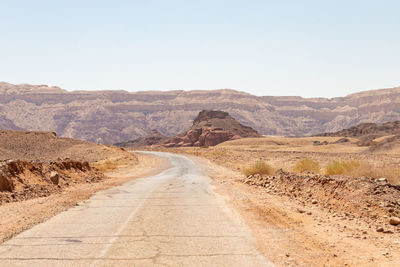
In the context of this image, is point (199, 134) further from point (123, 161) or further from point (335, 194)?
point (335, 194)

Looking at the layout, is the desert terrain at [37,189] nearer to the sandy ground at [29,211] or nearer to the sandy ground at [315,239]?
the sandy ground at [29,211]

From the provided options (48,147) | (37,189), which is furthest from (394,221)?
(48,147)

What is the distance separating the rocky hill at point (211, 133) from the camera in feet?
412

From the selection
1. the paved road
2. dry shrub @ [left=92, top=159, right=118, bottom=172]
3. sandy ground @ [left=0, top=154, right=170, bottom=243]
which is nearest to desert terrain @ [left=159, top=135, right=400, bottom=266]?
the paved road

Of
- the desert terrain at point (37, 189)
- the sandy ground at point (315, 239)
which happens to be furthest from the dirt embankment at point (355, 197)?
the desert terrain at point (37, 189)

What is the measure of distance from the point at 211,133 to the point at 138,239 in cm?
11814

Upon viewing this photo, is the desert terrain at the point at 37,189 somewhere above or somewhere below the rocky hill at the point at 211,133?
above

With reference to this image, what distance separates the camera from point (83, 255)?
7.01 metres

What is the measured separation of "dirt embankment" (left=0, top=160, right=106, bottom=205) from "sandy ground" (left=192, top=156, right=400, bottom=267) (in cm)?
853

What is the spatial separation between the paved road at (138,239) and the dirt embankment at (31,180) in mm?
3628

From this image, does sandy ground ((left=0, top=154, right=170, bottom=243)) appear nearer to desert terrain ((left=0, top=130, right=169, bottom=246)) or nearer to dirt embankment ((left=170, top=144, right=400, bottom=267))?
desert terrain ((left=0, top=130, right=169, bottom=246))

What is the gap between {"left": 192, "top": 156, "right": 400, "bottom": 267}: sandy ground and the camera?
6.92m

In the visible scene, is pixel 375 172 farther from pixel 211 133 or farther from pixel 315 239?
pixel 211 133

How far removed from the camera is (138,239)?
8.23 metres
